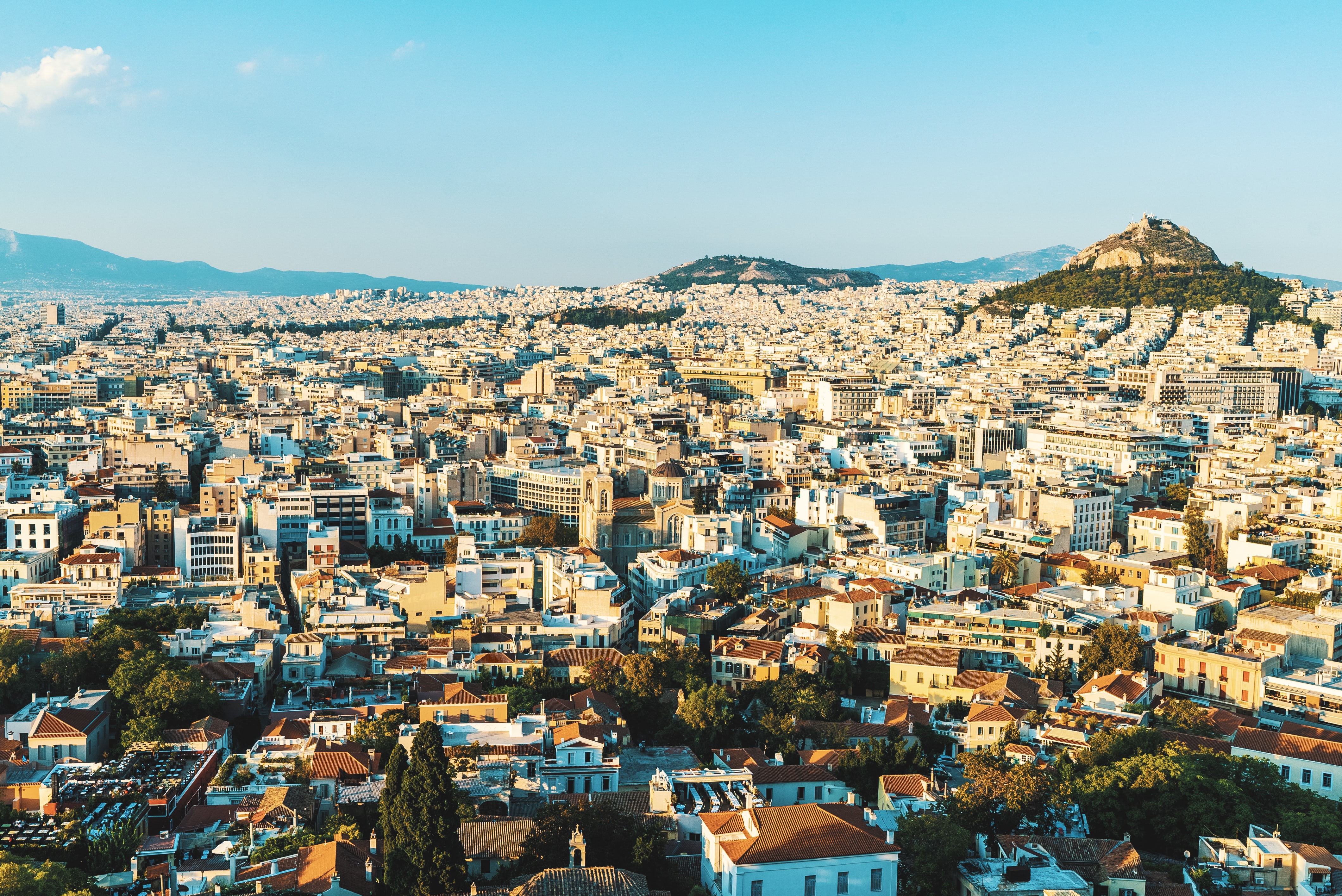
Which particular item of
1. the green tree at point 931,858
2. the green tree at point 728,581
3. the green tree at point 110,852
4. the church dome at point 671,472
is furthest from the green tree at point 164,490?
the green tree at point 931,858

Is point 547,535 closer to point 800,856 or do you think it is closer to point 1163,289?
point 800,856

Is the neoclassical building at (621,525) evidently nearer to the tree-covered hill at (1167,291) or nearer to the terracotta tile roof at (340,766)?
the terracotta tile roof at (340,766)

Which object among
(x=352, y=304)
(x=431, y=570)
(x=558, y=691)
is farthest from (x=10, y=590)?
(x=352, y=304)

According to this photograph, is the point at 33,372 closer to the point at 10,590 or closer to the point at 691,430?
the point at 691,430

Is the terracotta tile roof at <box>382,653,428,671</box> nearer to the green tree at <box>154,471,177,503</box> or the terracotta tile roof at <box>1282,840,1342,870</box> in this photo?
the terracotta tile roof at <box>1282,840,1342,870</box>

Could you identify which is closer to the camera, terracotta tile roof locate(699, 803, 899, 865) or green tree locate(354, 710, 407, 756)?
terracotta tile roof locate(699, 803, 899, 865)

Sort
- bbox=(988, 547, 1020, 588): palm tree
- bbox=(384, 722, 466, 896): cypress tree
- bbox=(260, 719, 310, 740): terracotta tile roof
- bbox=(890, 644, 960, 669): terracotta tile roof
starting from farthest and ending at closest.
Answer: bbox=(988, 547, 1020, 588): palm tree → bbox=(890, 644, 960, 669): terracotta tile roof → bbox=(260, 719, 310, 740): terracotta tile roof → bbox=(384, 722, 466, 896): cypress tree

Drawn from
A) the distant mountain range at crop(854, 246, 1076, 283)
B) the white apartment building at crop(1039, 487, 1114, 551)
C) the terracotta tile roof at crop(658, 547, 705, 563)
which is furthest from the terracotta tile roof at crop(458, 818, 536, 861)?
the distant mountain range at crop(854, 246, 1076, 283)
